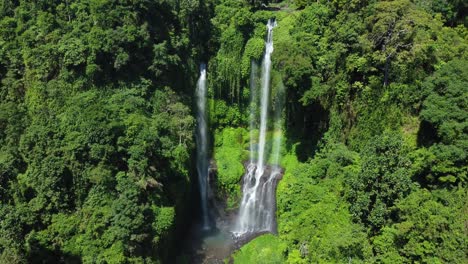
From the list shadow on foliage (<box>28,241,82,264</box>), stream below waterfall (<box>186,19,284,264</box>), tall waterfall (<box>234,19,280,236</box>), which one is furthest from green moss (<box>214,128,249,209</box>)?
shadow on foliage (<box>28,241,82,264</box>)

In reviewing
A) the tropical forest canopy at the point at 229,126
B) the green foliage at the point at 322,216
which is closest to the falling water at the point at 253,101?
the tropical forest canopy at the point at 229,126

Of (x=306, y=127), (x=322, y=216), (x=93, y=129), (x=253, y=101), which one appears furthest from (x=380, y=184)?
(x=253, y=101)

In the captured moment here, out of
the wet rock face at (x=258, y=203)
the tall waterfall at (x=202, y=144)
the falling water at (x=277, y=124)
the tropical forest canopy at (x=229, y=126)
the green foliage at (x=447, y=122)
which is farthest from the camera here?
the falling water at (x=277, y=124)

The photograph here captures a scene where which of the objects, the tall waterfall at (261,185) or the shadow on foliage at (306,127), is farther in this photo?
the tall waterfall at (261,185)

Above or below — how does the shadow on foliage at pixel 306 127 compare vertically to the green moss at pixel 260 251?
above

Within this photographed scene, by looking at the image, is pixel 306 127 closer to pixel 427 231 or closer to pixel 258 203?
pixel 258 203

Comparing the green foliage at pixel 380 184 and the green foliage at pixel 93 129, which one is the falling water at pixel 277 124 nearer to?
the green foliage at pixel 93 129

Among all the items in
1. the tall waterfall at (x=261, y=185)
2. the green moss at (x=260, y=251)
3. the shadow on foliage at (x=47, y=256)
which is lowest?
the green moss at (x=260, y=251)
